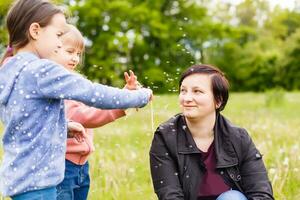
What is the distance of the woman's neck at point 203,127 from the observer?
3980 mm

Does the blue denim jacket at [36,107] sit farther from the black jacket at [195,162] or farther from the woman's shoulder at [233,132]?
the woman's shoulder at [233,132]

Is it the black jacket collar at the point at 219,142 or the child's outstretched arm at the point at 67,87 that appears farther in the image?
the black jacket collar at the point at 219,142

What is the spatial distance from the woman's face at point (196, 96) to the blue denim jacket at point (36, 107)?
31.6 inches

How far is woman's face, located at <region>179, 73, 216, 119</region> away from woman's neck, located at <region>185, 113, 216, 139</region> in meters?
0.06

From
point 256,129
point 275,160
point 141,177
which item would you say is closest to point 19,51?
point 141,177

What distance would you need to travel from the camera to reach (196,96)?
3.89 m

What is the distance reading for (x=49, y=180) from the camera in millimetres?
3078

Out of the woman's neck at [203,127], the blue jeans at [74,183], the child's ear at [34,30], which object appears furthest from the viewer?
the woman's neck at [203,127]

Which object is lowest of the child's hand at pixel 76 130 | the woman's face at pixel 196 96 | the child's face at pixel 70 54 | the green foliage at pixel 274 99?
the green foliage at pixel 274 99

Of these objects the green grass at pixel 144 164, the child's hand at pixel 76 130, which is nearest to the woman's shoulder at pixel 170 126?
the green grass at pixel 144 164

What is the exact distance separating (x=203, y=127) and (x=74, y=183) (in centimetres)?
84

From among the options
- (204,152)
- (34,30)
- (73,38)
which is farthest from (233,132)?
(34,30)

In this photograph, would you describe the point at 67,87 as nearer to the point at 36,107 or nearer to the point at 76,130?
the point at 36,107

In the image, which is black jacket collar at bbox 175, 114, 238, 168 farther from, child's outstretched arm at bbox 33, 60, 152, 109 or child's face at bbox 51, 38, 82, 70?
child's outstretched arm at bbox 33, 60, 152, 109
